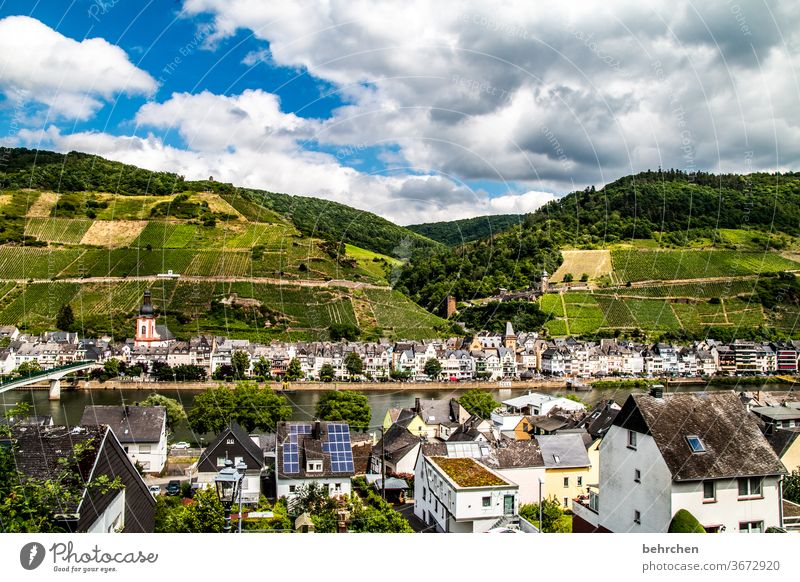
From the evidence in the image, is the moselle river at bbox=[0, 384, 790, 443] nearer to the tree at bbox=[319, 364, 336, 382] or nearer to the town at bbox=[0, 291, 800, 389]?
the town at bbox=[0, 291, 800, 389]

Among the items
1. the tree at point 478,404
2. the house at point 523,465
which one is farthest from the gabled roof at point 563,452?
the tree at point 478,404

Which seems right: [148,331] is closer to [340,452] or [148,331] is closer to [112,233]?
[112,233]

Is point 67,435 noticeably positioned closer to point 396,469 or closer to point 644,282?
point 396,469

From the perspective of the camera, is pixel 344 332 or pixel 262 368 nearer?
pixel 262 368

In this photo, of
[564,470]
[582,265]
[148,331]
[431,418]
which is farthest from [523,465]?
[582,265]

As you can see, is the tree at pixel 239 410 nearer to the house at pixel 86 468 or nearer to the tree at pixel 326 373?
the house at pixel 86 468
